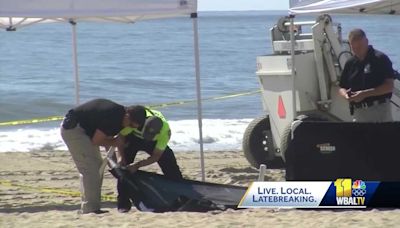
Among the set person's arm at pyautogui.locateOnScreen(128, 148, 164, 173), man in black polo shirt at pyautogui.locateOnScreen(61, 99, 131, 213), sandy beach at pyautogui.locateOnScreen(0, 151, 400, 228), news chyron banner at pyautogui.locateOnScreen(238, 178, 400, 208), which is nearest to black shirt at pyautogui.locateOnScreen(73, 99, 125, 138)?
man in black polo shirt at pyautogui.locateOnScreen(61, 99, 131, 213)

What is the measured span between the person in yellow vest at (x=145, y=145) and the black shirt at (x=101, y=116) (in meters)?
0.13

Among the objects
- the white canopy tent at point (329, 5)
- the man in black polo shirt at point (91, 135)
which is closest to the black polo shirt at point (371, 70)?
the white canopy tent at point (329, 5)

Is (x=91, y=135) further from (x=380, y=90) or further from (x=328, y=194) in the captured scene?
(x=380, y=90)

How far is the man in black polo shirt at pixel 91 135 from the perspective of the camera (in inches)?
372

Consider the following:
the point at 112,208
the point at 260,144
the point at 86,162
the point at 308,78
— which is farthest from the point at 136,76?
the point at 86,162

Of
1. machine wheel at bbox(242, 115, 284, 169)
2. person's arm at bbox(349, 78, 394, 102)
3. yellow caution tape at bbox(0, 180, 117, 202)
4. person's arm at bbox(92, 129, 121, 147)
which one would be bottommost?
yellow caution tape at bbox(0, 180, 117, 202)

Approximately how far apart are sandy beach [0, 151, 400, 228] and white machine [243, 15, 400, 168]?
108 cm

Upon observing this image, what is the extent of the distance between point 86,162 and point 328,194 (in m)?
2.49

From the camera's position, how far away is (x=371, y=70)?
10297 millimetres

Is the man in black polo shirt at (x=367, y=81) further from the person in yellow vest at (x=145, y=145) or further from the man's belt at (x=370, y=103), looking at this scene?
the person in yellow vest at (x=145, y=145)

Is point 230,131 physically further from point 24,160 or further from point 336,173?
point 336,173

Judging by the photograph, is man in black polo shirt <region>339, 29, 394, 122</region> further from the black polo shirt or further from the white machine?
the white machine

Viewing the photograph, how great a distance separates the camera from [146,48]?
192ft

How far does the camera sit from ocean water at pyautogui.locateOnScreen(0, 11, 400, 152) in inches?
844
